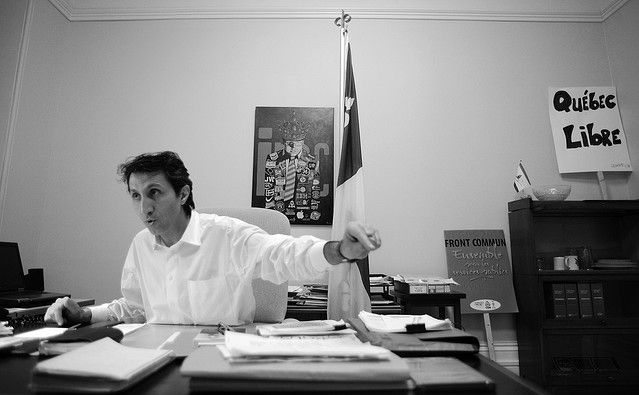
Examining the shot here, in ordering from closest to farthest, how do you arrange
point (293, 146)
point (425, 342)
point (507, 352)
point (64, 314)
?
point (425, 342) < point (64, 314) < point (507, 352) < point (293, 146)

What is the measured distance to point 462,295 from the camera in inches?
86.8

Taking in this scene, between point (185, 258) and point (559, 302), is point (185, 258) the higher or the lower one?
the higher one

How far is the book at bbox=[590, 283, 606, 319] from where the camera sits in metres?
2.32

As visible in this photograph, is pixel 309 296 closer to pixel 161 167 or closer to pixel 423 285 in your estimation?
pixel 423 285

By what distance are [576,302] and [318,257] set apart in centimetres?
201

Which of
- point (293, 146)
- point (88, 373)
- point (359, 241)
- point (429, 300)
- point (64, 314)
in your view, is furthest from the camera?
point (293, 146)

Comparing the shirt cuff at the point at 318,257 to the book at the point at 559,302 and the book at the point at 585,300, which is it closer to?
the book at the point at 559,302

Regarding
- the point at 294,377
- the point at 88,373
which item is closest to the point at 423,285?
the point at 294,377

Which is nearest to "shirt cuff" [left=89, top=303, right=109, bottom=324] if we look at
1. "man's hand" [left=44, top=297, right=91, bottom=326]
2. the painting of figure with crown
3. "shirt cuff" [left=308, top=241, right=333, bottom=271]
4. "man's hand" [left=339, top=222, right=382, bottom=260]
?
"man's hand" [left=44, top=297, right=91, bottom=326]

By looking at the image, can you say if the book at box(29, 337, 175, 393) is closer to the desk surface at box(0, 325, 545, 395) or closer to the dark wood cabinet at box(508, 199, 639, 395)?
the desk surface at box(0, 325, 545, 395)

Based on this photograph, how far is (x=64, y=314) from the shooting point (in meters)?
1.06

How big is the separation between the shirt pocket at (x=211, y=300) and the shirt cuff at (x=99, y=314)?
26 cm

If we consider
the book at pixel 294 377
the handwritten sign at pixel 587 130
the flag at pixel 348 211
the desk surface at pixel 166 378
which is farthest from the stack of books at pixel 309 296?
the handwritten sign at pixel 587 130

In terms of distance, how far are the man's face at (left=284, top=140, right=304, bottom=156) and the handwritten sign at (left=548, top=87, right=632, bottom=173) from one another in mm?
1755
